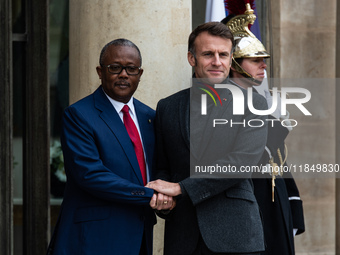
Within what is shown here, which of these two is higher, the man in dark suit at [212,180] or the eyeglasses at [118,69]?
the eyeglasses at [118,69]

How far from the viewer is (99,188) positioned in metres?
3.75

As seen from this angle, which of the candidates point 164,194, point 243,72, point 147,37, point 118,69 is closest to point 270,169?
point 243,72

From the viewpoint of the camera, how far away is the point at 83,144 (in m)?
3.80

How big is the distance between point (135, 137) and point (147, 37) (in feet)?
4.22

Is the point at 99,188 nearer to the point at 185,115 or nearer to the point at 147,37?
the point at 185,115

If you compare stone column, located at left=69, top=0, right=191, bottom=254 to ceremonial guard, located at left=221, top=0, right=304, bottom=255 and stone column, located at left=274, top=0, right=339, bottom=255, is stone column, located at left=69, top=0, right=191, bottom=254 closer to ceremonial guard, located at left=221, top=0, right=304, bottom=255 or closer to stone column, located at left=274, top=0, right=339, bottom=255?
ceremonial guard, located at left=221, top=0, right=304, bottom=255

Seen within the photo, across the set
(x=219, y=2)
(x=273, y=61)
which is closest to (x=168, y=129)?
(x=219, y=2)

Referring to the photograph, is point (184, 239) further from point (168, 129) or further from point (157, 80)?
point (157, 80)

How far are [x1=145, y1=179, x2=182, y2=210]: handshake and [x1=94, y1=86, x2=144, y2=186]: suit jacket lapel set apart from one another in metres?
0.14

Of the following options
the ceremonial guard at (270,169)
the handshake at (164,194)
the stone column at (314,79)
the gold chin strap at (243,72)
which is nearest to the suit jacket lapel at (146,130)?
the handshake at (164,194)

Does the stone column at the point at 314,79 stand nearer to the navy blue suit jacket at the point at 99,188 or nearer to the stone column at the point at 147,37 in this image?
the stone column at the point at 147,37

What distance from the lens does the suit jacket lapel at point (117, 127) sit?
3.93m

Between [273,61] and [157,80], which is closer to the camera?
[157,80]

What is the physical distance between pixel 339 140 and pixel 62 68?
9.75ft
